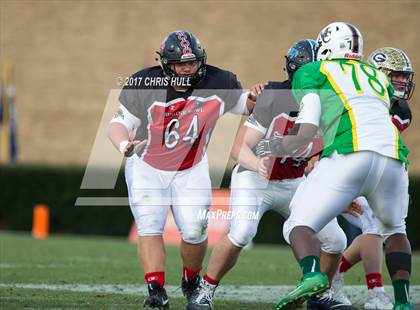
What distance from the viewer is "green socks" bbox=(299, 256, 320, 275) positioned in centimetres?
487

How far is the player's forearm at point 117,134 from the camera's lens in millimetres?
6074

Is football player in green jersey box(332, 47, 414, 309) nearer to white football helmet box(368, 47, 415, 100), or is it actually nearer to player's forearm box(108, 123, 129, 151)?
white football helmet box(368, 47, 415, 100)

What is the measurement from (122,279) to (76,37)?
1722cm

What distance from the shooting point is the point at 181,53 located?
20.3 ft

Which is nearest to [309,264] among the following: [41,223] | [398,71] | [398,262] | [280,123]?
[398,262]

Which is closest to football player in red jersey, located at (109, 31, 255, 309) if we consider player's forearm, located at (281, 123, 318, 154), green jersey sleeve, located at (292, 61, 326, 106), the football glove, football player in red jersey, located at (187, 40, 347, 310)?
football player in red jersey, located at (187, 40, 347, 310)

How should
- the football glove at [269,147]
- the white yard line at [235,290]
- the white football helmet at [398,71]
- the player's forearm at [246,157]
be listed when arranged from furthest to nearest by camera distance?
the white yard line at [235,290] < the white football helmet at [398,71] < the player's forearm at [246,157] < the football glove at [269,147]

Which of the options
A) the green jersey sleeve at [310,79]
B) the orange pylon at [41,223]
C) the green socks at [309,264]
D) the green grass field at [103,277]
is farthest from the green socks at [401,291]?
the orange pylon at [41,223]

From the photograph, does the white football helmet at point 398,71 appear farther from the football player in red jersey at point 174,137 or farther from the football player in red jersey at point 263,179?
the football player in red jersey at point 174,137

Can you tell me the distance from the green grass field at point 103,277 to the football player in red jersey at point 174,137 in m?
0.45

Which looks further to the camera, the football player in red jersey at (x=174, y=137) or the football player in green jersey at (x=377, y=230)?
the football player in green jersey at (x=377, y=230)

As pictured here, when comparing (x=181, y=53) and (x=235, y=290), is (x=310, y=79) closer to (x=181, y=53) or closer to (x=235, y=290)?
(x=181, y=53)

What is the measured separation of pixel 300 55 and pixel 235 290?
2.17 m

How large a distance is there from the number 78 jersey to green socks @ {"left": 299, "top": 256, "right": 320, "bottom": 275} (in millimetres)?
597
